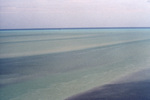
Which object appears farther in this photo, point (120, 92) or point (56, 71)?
point (56, 71)

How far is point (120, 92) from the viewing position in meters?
4.10

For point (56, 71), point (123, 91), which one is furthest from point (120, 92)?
point (56, 71)

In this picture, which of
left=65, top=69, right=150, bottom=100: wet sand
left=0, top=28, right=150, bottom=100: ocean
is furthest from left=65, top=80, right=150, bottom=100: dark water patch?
left=0, top=28, right=150, bottom=100: ocean

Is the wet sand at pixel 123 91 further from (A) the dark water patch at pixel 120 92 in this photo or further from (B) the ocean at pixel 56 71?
(B) the ocean at pixel 56 71

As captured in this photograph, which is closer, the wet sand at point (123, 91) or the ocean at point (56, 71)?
the wet sand at point (123, 91)

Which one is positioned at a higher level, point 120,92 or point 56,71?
point 120,92

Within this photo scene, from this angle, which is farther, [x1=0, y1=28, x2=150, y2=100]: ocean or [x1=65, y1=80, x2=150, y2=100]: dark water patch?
[x1=0, y1=28, x2=150, y2=100]: ocean

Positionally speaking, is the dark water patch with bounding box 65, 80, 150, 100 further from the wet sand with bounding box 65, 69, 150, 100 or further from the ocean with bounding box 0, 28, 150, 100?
the ocean with bounding box 0, 28, 150, 100

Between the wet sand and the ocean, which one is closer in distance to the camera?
the wet sand

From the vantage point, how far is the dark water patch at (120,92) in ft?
12.7

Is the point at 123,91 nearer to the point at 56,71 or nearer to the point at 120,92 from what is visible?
the point at 120,92

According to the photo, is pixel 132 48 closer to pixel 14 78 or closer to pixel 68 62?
pixel 68 62

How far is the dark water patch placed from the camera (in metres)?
3.88

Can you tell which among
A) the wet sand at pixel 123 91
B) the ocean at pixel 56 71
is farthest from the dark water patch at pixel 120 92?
the ocean at pixel 56 71
